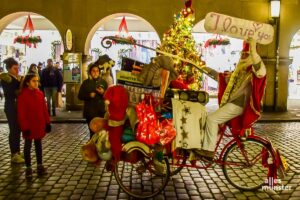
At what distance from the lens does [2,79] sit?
6.83 meters

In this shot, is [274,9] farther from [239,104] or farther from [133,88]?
[133,88]

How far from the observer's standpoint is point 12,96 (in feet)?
23.0

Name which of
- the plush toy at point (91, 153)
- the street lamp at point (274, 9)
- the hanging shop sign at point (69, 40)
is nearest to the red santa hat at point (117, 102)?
the plush toy at point (91, 153)

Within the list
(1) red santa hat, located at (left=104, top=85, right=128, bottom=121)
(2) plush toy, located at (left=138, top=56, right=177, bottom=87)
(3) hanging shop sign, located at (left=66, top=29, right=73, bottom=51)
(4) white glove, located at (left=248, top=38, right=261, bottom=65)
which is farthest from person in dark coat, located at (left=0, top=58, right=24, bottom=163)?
(3) hanging shop sign, located at (left=66, top=29, right=73, bottom=51)

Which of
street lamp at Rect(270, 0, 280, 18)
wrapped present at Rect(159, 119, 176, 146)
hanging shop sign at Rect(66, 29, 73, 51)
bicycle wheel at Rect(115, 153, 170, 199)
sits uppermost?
street lamp at Rect(270, 0, 280, 18)

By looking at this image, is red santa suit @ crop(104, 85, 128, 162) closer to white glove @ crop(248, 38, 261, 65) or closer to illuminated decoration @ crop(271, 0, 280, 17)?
white glove @ crop(248, 38, 261, 65)

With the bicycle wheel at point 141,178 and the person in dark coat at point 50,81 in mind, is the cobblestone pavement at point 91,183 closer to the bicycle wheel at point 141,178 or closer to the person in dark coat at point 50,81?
the bicycle wheel at point 141,178

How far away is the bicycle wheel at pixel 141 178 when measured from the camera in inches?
206

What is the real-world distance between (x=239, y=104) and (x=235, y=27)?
40.8 inches

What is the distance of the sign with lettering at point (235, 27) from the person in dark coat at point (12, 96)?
3.64 m

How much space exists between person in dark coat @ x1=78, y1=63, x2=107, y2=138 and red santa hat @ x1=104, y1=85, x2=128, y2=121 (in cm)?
229

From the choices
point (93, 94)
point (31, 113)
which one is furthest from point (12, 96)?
point (93, 94)

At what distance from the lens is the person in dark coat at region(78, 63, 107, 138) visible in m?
7.38

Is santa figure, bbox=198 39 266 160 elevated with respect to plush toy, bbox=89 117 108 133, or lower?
elevated
